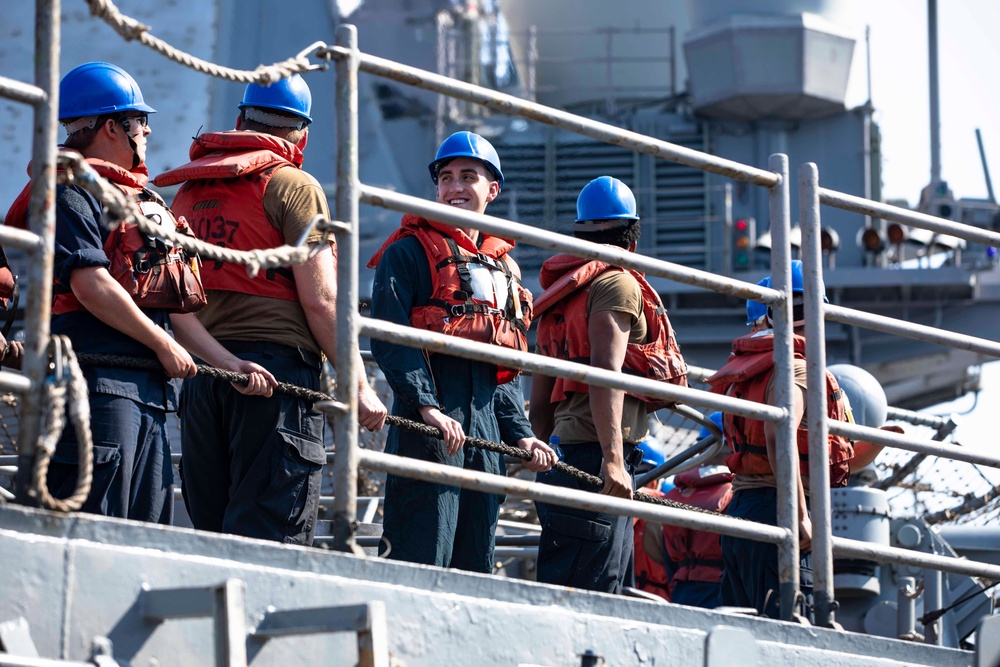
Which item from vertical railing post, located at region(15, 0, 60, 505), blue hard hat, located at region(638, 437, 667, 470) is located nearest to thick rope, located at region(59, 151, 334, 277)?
vertical railing post, located at region(15, 0, 60, 505)

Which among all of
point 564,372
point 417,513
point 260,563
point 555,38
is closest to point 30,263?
point 260,563

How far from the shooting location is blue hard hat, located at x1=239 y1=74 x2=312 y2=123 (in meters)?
4.42

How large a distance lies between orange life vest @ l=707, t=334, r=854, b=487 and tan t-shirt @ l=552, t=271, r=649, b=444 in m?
0.49

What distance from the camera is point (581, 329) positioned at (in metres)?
4.85

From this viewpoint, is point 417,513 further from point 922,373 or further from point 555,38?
point 555,38

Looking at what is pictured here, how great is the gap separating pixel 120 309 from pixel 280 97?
1053 millimetres

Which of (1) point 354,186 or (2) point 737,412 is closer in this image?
(1) point 354,186

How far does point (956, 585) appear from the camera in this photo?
8.02 meters

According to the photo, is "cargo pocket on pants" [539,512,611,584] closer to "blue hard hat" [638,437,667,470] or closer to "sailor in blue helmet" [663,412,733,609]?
"sailor in blue helmet" [663,412,733,609]

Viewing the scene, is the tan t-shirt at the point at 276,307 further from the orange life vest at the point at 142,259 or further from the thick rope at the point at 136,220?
the thick rope at the point at 136,220

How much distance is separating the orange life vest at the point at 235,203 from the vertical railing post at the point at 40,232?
1.32 meters

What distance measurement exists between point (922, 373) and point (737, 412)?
49.3 feet

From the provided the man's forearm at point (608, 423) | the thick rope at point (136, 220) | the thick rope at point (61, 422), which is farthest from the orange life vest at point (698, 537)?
the thick rope at point (61, 422)

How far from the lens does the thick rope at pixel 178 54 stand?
288 centimetres
